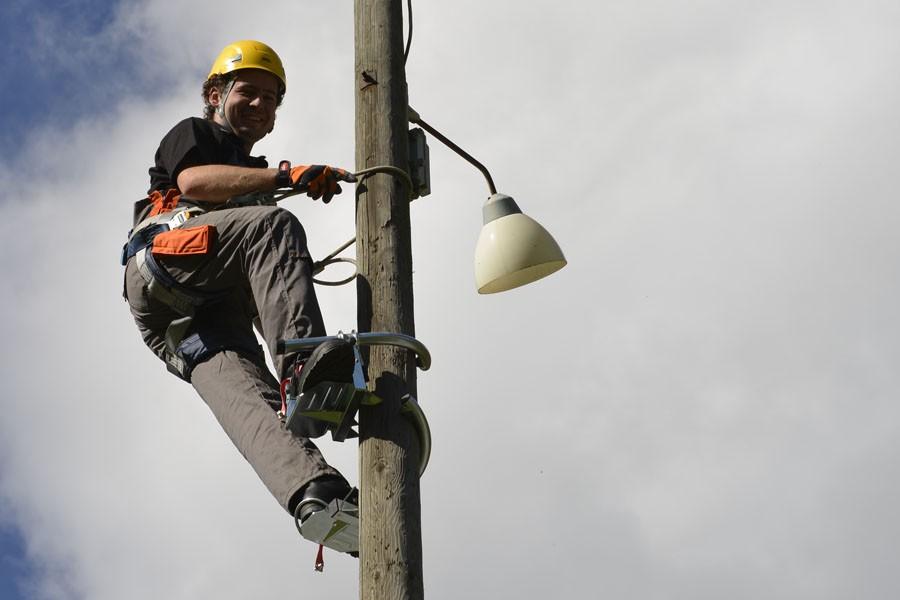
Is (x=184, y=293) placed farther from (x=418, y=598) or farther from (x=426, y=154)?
(x=418, y=598)

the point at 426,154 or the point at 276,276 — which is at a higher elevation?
the point at 426,154

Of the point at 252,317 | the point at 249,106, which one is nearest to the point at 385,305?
the point at 252,317

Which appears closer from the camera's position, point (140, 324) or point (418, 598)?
point (418, 598)

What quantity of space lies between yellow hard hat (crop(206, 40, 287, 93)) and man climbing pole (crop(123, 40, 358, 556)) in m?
0.02

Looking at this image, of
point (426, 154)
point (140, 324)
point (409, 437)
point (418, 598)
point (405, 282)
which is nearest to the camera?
point (418, 598)

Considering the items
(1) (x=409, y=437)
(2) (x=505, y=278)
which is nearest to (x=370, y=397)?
(1) (x=409, y=437)

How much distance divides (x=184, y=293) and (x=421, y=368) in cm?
107

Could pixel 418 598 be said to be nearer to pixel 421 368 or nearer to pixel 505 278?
pixel 421 368

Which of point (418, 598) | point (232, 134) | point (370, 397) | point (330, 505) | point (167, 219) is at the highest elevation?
point (232, 134)

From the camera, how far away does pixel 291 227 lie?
4.46 metres

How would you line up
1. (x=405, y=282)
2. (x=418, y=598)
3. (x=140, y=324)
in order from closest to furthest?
1. (x=418, y=598)
2. (x=405, y=282)
3. (x=140, y=324)

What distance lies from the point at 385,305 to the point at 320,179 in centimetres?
63

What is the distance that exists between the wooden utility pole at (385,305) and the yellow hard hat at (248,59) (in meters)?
0.72

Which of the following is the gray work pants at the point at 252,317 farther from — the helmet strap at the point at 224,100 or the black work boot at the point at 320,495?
the helmet strap at the point at 224,100
